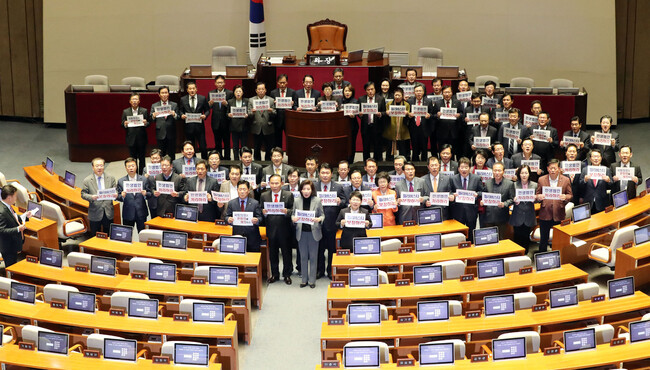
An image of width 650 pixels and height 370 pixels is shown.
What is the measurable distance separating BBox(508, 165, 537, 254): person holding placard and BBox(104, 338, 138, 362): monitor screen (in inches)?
212

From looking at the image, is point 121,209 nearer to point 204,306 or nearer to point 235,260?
point 235,260

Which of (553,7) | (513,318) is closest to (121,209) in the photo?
(513,318)

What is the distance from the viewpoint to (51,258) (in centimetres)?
1070

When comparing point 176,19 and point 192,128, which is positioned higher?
point 176,19

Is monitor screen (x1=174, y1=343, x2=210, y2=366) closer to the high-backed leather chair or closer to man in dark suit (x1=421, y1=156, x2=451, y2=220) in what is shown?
man in dark suit (x1=421, y1=156, x2=451, y2=220)

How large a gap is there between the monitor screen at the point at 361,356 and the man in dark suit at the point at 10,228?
4.79 m

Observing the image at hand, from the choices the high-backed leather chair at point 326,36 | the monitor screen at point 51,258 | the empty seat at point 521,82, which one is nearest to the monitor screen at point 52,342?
the monitor screen at point 51,258

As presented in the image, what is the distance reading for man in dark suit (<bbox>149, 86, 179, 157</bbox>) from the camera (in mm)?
13781

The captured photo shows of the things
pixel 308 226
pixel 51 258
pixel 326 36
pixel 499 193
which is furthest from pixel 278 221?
pixel 326 36

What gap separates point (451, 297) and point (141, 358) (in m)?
3.40

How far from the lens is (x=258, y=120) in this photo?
540 inches

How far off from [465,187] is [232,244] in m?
3.16

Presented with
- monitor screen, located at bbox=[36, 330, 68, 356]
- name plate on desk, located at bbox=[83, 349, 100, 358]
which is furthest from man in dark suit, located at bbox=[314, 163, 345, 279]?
monitor screen, located at bbox=[36, 330, 68, 356]

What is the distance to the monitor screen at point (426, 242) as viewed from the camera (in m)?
10.9
